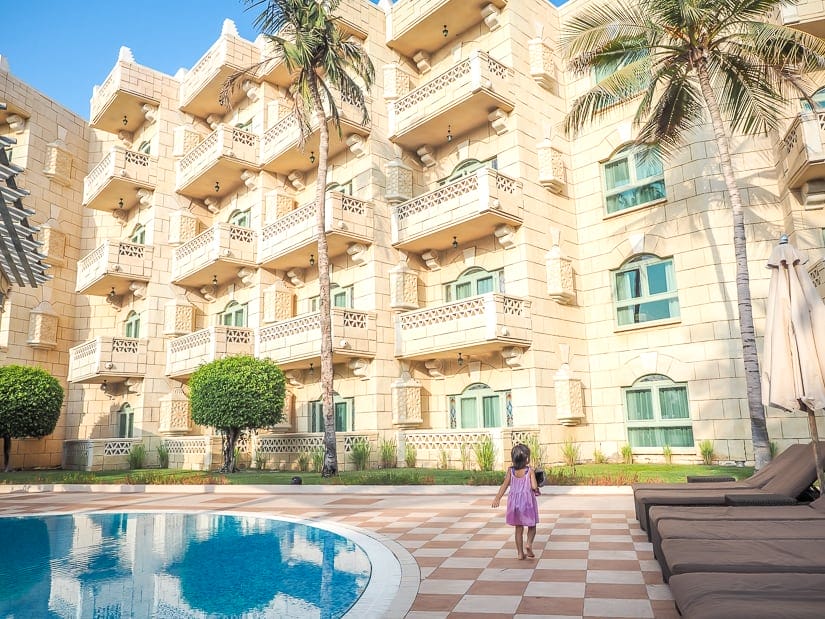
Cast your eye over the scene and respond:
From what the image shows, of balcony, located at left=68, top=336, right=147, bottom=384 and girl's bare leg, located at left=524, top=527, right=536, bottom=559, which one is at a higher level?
balcony, located at left=68, top=336, right=147, bottom=384

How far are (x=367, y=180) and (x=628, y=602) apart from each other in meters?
18.6

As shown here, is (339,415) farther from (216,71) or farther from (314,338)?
(216,71)

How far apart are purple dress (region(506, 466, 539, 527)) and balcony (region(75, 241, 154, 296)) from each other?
78.4 ft

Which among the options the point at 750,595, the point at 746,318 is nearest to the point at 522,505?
the point at 750,595

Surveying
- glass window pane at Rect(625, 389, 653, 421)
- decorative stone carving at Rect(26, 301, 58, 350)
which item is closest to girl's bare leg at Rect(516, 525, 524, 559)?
glass window pane at Rect(625, 389, 653, 421)

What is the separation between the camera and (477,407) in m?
A: 19.7

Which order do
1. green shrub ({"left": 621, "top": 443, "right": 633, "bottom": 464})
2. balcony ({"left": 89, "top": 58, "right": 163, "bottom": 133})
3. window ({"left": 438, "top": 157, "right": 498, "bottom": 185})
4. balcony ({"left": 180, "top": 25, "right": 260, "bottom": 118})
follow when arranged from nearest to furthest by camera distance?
green shrub ({"left": 621, "top": 443, "right": 633, "bottom": 464}), window ({"left": 438, "top": 157, "right": 498, "bottom": 185}), balcony ({"left": 180, "top": 25, "right": 260, "bottom": 118}), balcony ({"left": 89, "top": 58, "right": 163, "bottom": 133})

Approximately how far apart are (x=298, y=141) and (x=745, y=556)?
21.1 meters

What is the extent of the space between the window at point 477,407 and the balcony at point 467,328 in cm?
128

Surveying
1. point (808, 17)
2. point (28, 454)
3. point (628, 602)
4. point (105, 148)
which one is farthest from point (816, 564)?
point (105, 148)

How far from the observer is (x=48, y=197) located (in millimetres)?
29609

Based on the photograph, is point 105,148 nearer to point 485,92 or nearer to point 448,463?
point 485,92

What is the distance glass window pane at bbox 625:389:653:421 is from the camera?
58.9 feet

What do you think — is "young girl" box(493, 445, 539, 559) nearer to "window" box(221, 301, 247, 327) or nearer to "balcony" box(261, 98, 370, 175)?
"balcony" box(261, 98, 370, 175)
